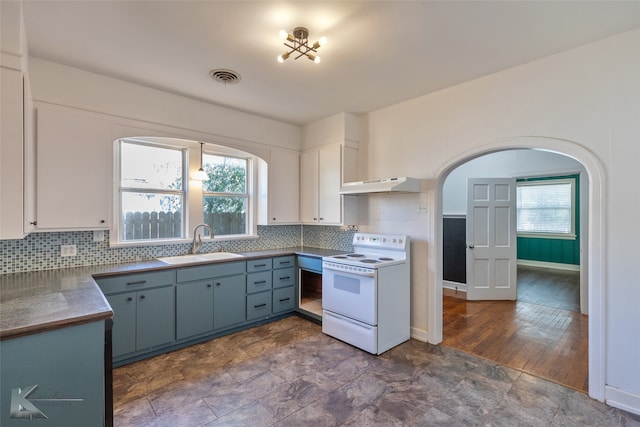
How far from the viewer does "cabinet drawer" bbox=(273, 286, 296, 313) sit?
12.7 feet

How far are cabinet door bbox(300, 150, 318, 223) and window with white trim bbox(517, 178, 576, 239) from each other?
243 inches

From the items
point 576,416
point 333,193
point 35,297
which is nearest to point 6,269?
point 35,297

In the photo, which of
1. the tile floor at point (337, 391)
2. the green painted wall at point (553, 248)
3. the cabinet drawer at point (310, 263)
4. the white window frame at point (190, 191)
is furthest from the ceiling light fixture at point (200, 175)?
the green painted wall at point (553, 248)

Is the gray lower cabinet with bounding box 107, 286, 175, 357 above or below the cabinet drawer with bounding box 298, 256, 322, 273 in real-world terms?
below

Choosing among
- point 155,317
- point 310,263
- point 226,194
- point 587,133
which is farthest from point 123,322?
point 587,133

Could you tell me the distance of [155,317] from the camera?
2914mm

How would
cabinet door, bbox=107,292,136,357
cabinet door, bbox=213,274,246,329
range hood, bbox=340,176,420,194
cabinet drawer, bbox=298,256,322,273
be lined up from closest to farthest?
cabinet door, bbox=107,292,136,357
range hood, bbox=340,176,420,194
cabinet door, bbox=213,274,246,329
cabinet drawer, bbox=298,256,322,273

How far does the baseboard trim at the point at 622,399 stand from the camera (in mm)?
2129

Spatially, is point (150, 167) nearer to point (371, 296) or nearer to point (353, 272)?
point (353, 272)

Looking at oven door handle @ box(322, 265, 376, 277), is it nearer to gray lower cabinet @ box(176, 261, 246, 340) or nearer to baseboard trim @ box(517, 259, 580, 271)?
gray lower cabinet @ box(176, 261, 246, 340)

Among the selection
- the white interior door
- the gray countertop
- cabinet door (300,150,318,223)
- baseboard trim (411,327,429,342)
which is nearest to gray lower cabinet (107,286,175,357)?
the gray countertop

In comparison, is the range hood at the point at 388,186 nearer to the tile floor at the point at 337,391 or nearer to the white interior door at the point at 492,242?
the tile floor at the point at 337,391

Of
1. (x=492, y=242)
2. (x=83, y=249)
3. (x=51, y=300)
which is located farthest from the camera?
(x=492, y=242)

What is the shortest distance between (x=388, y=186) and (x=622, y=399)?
7.88ft
